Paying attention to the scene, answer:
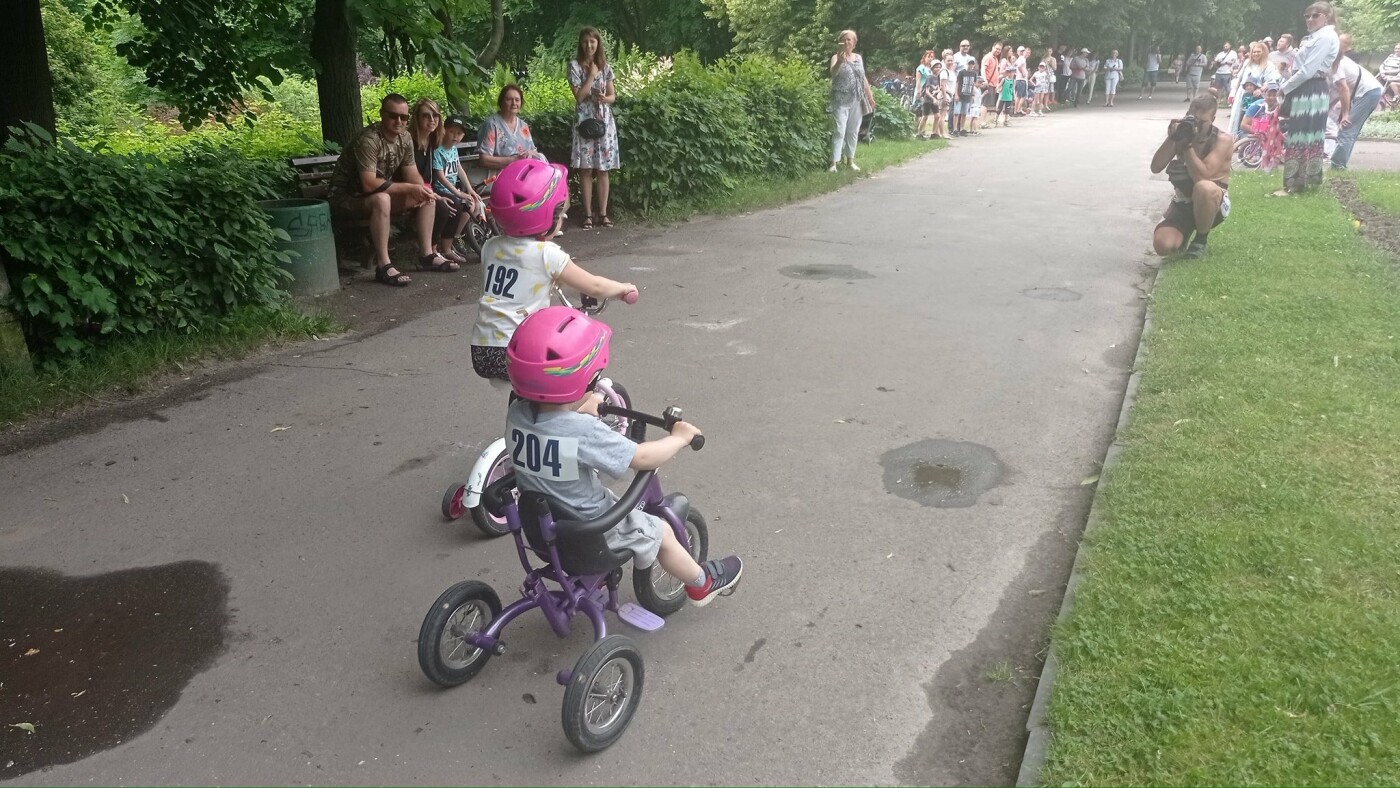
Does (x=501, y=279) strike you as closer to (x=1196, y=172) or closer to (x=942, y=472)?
(x=942, y=472)

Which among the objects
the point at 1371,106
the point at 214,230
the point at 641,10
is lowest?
the point at 214,230

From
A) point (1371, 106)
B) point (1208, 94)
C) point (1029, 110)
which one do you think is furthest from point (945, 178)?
point (1029, 110)

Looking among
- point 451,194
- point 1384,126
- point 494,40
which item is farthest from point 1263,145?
point 451,194

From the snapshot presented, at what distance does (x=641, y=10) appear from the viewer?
31.2 metres

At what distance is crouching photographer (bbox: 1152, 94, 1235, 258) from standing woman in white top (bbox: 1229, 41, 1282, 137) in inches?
316

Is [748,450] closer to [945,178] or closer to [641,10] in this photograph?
[945,178]

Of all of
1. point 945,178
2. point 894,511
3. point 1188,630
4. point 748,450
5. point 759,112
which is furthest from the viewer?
point 945,178

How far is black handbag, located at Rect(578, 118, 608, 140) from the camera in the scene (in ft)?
36.9

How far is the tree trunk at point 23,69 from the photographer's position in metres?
7.99

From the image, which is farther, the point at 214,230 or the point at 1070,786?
the point at 214,230

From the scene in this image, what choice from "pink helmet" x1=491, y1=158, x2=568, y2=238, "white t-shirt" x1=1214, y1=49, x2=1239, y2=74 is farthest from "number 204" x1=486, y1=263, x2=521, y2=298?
"white t-shirt" x1=1214, y1=49, x2=1239, y2=74

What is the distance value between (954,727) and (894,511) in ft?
5.28

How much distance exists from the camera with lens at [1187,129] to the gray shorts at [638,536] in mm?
7532

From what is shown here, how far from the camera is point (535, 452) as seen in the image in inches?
131
